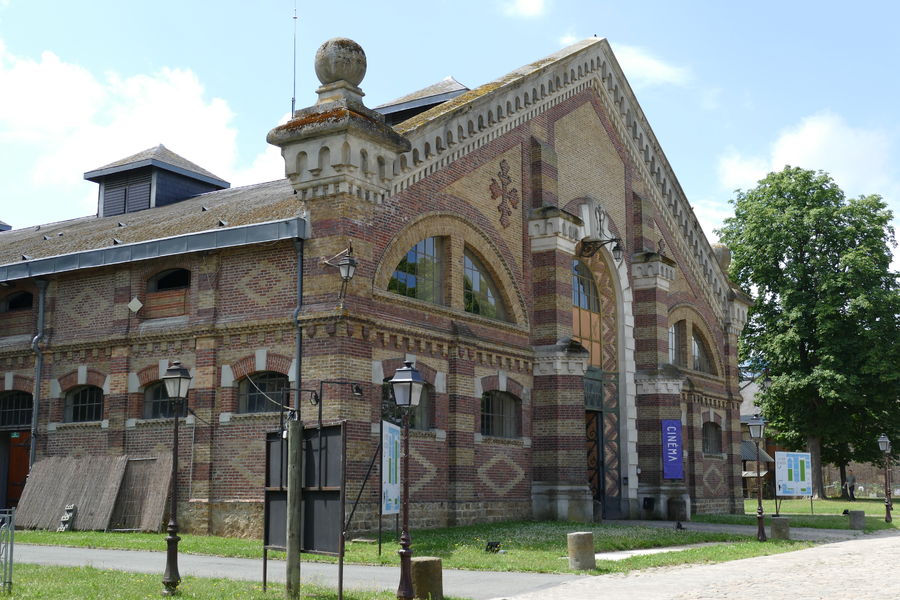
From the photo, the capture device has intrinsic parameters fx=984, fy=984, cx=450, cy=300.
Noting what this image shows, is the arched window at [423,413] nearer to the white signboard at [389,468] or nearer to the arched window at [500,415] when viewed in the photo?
the arched window at [500,415]

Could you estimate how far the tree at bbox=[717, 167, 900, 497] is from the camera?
4403 centimetres

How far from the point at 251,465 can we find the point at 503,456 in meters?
6.68

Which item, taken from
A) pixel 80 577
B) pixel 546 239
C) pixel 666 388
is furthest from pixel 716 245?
pixel 80 577

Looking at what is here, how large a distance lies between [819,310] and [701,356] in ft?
41.7

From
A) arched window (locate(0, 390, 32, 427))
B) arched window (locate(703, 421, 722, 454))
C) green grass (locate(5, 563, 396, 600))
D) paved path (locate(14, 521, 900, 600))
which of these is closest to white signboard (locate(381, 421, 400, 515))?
paved path (locate(14, 521, 900, 600))

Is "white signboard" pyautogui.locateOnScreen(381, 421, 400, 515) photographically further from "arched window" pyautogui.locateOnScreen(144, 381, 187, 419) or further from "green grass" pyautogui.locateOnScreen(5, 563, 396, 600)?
"arched window" pyautogui.locateOnScreen(144, 381, 187, 419)

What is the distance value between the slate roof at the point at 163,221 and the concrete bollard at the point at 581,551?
9.42 m

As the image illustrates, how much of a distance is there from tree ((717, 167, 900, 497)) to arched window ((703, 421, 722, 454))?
11232 millimetres

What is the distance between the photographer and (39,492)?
23234mm

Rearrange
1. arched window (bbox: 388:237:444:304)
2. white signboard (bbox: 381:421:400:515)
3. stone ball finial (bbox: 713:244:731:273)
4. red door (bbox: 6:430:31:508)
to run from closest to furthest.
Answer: white signboard (bbox: 381:421:400:515) → arched window (bbox: 388:237:444:304) → red door (bbox: 6:430:31:508) → stone ball finial (bbox: 713:244:731:273)

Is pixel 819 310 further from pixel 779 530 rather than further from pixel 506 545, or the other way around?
pixel 506 545

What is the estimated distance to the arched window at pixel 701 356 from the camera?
3506 centimetres

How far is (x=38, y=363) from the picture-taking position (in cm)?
2447

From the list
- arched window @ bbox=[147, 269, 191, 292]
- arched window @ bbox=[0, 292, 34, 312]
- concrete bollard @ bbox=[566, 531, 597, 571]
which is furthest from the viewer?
arched window @ bbox=[0, 292, 34, 312]
